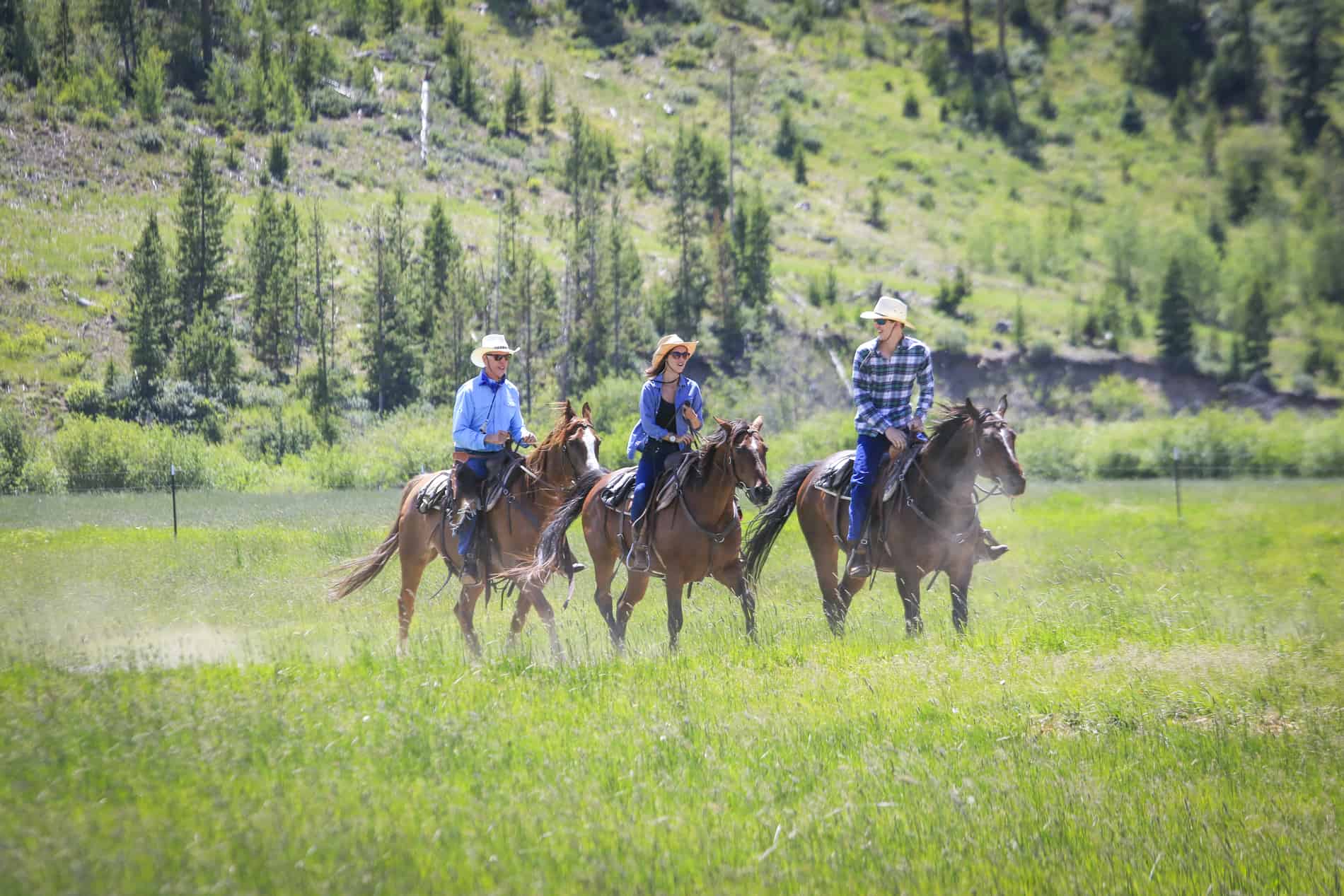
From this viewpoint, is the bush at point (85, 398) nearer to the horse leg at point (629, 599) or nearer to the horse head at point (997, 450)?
the horse leg at point (629, 599)

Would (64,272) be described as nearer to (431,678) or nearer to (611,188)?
(611,188)

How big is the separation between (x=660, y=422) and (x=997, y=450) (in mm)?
3460

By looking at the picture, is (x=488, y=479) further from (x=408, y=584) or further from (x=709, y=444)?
(x=709, y=444)

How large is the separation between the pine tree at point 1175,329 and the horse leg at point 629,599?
66.7 metres

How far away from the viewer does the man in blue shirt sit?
12875mm

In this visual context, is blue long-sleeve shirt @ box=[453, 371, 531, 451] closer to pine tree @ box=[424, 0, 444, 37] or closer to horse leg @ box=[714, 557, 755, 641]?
horse leg @ box=[714, 557, 755, 641]

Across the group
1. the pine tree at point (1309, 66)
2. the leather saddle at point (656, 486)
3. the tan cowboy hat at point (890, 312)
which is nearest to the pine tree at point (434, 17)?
the leather saddle at point (656, 486)

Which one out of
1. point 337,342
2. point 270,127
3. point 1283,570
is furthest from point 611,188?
point 1283,570

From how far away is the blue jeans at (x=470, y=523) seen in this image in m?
12.9

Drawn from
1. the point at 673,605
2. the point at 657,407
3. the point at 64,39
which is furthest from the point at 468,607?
the point at 64,39

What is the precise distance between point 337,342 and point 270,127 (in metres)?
15.8

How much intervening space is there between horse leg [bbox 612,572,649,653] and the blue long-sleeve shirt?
200 cm

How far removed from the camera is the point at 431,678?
9734mm

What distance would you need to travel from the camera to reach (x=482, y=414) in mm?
12945
